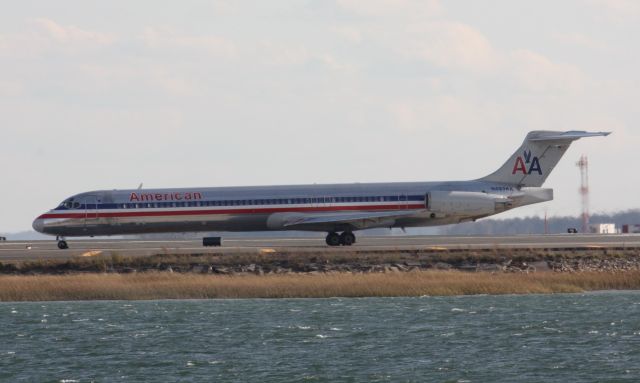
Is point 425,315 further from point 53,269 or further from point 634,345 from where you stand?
point 53,269

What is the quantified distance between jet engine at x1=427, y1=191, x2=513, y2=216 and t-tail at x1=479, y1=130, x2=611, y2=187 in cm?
A: 197

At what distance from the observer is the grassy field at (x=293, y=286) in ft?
163

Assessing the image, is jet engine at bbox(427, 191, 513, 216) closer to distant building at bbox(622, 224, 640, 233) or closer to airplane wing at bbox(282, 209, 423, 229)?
airplane wing at bbox(282, 209, 423, 229)

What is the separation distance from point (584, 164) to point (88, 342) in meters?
88.4

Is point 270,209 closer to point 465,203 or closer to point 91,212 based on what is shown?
point 91,212

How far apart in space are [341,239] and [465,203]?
732 cm

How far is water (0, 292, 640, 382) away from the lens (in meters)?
32.5

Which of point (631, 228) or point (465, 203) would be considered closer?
point (465, 203)

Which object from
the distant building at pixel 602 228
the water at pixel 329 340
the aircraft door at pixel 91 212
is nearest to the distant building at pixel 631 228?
the distant building at pixel 602 228

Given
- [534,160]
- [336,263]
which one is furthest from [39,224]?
[534,160]

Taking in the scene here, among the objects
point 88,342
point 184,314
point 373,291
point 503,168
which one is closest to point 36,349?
point 88,342

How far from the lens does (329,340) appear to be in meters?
38.3

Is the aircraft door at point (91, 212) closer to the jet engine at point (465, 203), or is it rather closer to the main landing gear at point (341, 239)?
the main landing gear at point (341, 239)

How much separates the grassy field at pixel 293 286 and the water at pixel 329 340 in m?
0.71
